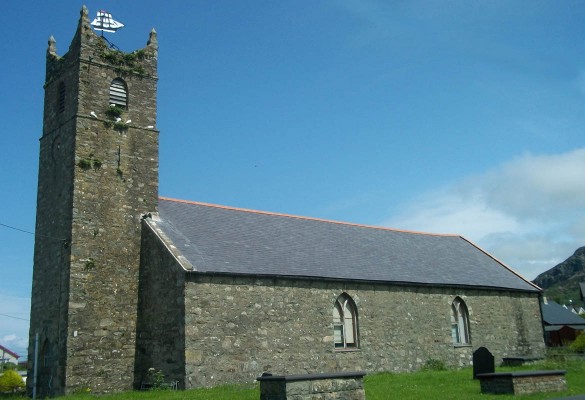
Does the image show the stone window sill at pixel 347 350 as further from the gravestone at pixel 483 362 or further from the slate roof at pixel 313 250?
the gravestone at pixel 483 362

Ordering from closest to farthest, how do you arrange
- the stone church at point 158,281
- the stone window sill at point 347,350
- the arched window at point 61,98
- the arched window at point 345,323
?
the stone church at point 158,281
the stone window sill at point 347,350
the arched window at point 345,323
the arched window at point 61,98

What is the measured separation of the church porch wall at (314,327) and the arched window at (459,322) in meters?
0.33

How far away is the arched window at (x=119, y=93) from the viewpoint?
84.3ft

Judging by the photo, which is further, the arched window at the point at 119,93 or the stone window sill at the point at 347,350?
the arched window at the point at 119,93

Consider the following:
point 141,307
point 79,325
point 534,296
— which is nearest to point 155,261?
point 141,307

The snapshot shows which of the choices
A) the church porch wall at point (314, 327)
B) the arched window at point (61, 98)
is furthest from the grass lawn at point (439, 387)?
the arched window at point (61, 98)

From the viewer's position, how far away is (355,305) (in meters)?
26.4

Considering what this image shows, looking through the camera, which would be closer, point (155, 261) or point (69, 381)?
point (69, 381)

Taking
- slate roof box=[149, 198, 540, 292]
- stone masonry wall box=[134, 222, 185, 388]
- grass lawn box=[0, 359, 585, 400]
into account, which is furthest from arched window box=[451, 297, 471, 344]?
stone masonry wall box=[134, 222, 185, 388]

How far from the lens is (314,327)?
2473 cm

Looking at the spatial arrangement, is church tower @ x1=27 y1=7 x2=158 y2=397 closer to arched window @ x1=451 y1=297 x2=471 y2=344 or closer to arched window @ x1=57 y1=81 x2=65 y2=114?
arched window @ x1=57 y1=81 x2=65 y2=114

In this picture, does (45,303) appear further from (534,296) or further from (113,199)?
(534,296)

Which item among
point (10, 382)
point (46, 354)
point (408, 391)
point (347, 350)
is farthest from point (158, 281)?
point (10, 382)

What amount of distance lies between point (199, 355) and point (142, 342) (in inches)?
139
